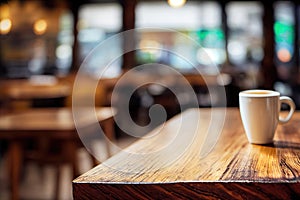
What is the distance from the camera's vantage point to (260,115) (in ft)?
4.14

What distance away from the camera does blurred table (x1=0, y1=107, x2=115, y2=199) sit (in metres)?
2.74

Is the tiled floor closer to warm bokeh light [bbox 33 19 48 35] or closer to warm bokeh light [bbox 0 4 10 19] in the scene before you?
warm bokeh light [bbox 0 4 10 19]

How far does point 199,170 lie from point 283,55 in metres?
8.58

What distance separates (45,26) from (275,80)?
4825 mm

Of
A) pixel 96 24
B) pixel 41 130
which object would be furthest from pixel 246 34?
pixel 41 130

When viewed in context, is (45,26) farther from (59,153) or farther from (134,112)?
(59,153)

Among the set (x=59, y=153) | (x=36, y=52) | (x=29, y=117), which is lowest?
(x=59, y=153)

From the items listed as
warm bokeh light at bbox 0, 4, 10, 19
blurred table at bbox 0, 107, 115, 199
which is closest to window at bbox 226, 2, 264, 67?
warm bokeh light at bbox 0, 4, 10, 19

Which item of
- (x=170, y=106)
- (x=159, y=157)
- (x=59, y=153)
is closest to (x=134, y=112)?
(x=170, y=106)

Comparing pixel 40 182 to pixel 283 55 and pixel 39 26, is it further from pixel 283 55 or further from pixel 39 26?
pixel 283 55

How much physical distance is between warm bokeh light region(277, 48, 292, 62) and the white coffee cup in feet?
26.5

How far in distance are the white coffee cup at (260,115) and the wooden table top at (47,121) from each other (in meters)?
1.64

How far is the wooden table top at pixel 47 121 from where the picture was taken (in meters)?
2.78

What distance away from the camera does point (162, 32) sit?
10.6m
